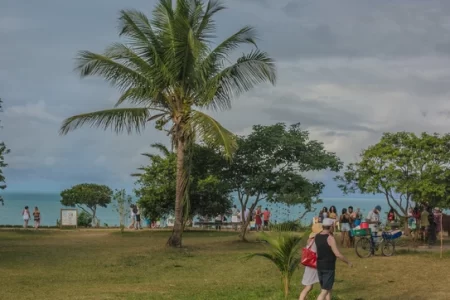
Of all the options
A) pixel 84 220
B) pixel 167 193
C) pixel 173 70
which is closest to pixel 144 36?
pixel 173 70

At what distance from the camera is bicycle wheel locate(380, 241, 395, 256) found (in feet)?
64.6

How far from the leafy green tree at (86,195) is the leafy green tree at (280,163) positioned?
26.5 metres

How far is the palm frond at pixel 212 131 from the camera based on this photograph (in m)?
20.7

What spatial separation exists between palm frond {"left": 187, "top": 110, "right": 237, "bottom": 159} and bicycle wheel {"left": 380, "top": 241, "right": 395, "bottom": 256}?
5229 millimetres

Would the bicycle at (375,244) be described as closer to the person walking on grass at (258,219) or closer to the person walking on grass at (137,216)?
the person walking on grass at (258,219)

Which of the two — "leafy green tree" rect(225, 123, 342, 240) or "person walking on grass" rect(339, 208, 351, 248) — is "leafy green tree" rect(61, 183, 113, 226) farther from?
"person walking on grass" rect(339, 208, 351, 248)

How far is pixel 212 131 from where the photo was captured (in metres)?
21.2

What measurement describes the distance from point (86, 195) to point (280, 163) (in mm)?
27621

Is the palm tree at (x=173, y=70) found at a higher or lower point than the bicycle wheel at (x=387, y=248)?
higher

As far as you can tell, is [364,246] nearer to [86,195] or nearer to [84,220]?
[84,220]

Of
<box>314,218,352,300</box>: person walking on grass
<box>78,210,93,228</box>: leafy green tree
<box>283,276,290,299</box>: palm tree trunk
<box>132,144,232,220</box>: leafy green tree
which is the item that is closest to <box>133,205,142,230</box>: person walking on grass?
<box>132,144,232,220</box>: leafy green tree

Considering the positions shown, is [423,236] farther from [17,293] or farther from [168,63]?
[17,293]

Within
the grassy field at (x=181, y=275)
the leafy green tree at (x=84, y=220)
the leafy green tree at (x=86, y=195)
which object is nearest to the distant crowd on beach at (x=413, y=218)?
the grassy field at (x=181, y=275)

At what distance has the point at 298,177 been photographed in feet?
88.0
